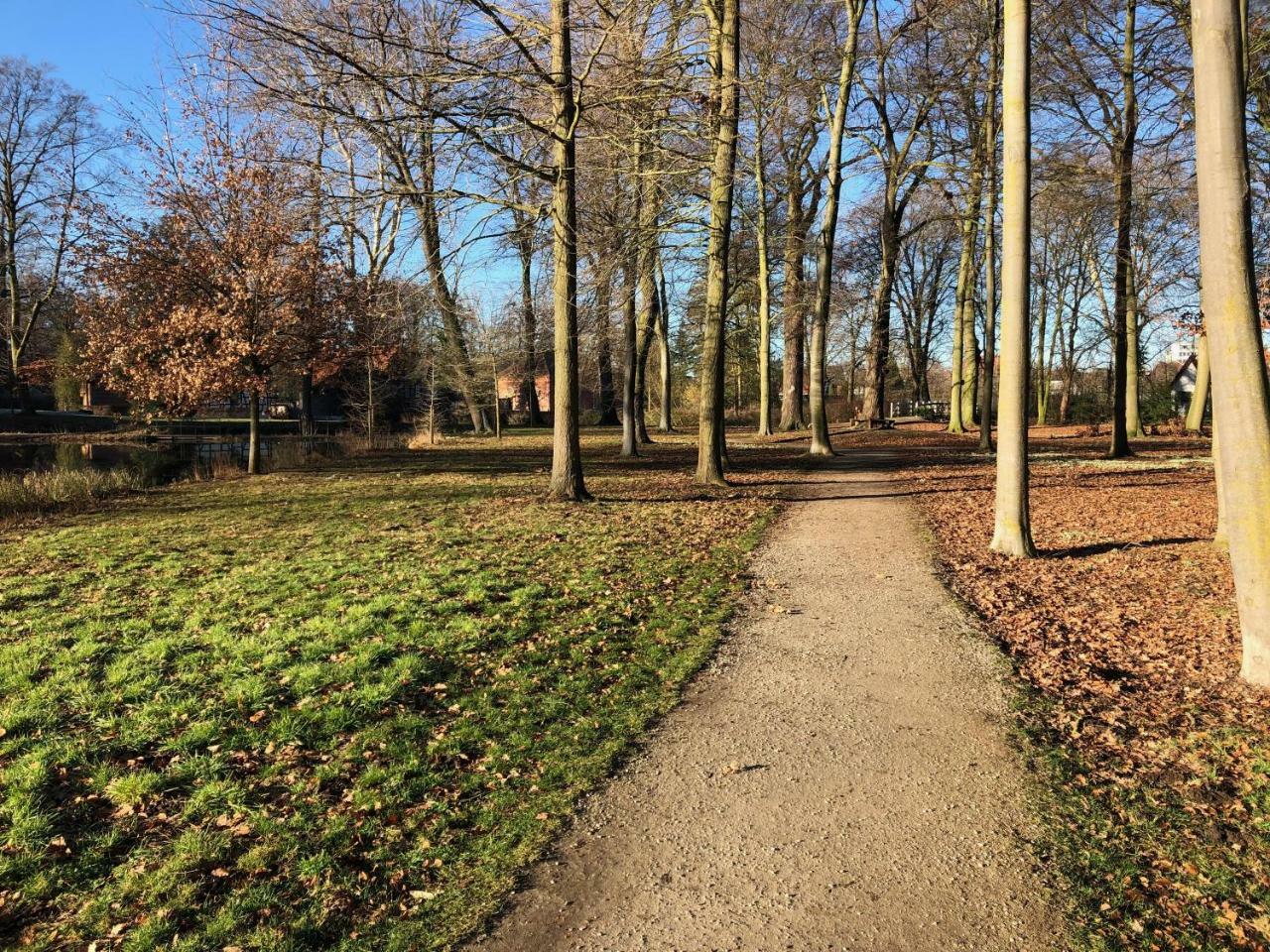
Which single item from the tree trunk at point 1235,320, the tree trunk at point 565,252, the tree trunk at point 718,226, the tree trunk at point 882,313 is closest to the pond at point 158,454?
the tree trunk at point 565,252

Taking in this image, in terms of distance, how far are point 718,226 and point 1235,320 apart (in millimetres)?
9586

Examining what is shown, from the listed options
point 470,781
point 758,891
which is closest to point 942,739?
point 758,891

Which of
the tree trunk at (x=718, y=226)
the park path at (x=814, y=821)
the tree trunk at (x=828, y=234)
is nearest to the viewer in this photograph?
the park path at (x=814, y=821)

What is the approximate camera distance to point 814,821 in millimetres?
3496

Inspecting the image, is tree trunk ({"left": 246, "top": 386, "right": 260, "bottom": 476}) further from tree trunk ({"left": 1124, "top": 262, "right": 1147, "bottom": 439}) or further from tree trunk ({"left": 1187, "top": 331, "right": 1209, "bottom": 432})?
tree trunk ({"left": 1187, "top": 331, "right": 1209, "bottom": 432})

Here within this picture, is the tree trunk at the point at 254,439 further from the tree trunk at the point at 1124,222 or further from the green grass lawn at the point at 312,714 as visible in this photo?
the tree trunk at the point at 1124,222

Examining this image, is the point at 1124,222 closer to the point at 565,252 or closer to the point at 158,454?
the point at 565,252

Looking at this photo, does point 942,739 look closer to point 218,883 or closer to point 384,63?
point 218,883

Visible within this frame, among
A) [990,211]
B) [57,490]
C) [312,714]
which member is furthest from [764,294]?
[312,714]

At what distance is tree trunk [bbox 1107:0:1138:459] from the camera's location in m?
16.3

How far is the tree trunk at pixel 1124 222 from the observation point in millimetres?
16281

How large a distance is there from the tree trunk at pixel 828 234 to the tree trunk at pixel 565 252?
10.2 metres

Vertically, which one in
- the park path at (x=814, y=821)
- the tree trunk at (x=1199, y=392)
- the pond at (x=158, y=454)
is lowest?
the park path at (x=814, y=821)

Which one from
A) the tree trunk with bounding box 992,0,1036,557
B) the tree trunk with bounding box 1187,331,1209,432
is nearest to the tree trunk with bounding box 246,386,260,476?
the tree trunk with bounding box 992,0,1036,557
